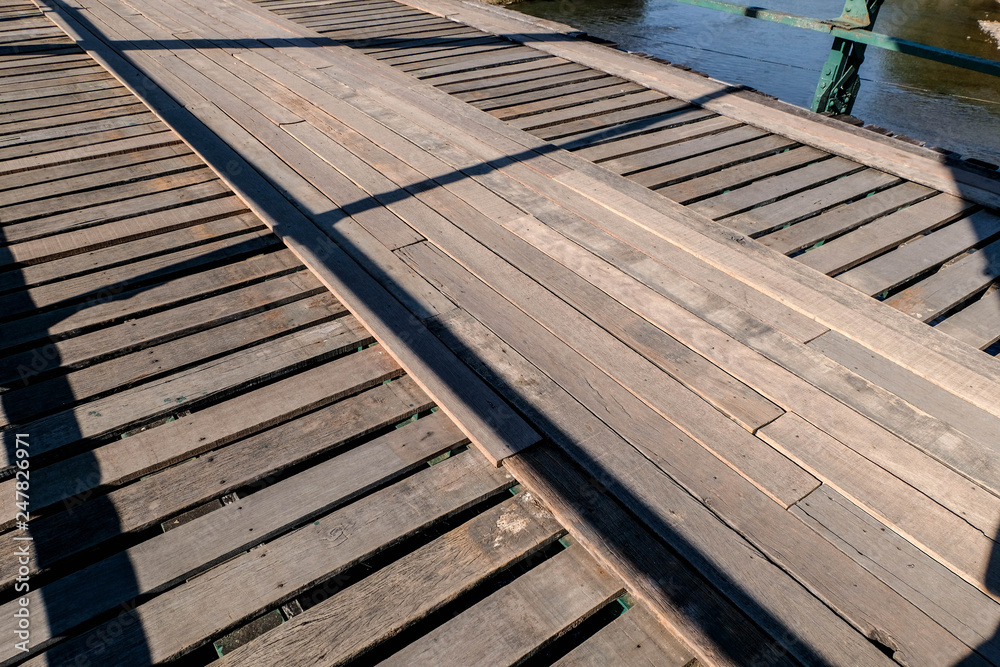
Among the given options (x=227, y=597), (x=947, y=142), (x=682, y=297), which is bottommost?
(x=947, y=142)

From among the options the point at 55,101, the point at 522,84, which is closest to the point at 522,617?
the point at 522,84

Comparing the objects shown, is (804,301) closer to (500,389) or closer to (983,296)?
(983,296)

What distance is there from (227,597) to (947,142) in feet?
36.3

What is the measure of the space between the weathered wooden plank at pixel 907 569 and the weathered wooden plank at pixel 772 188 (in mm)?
1864

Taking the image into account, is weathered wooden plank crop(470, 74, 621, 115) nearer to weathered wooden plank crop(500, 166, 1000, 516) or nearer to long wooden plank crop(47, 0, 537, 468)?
long wooden plank crop(47, 0, 537, 468)

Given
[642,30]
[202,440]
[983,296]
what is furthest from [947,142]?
[202,440]

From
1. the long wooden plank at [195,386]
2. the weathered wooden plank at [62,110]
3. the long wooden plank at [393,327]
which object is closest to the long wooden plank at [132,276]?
the long wooden plank at [393,327]

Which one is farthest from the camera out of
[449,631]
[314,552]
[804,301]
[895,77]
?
[895,77]

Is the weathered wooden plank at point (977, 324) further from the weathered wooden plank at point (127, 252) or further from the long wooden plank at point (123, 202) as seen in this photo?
the long wooden plank at point (123, 202)

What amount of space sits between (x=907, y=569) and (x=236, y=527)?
1728 millimetres

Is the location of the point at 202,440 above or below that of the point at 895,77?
above

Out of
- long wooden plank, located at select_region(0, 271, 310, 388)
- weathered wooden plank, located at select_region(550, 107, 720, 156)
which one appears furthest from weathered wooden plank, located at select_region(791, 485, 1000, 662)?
weathered wooden plank, located at select_region(550, 107, 720, 156)

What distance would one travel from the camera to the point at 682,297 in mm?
2873

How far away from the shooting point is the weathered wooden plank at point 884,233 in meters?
3.22
